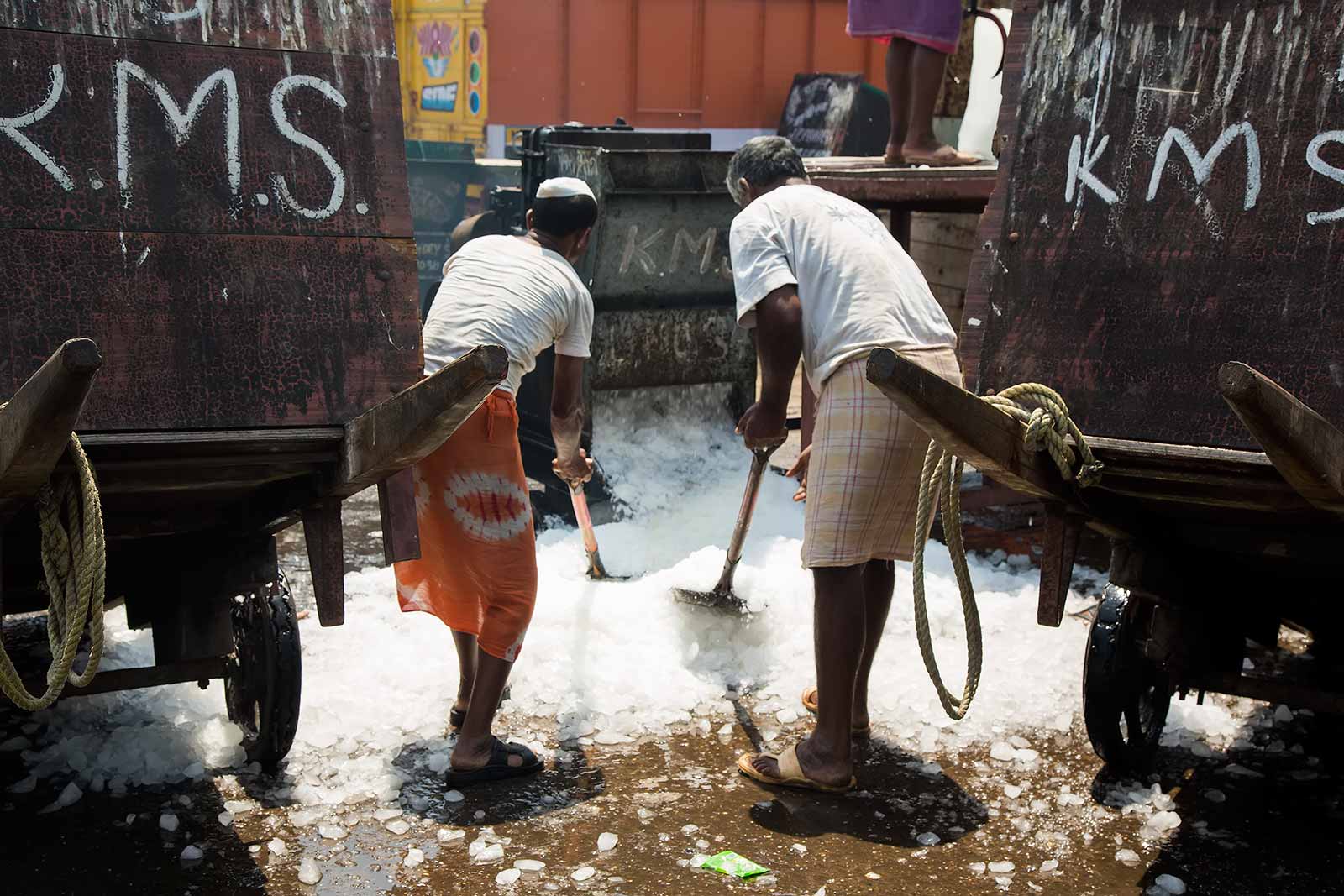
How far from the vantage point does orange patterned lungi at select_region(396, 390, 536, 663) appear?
378 cm

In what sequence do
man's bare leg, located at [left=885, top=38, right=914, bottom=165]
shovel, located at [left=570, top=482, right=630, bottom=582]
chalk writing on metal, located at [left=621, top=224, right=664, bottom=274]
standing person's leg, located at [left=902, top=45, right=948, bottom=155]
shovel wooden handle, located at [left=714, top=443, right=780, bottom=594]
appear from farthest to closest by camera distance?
chalk writing on metal, located at [left=621, top=224, right=664, bottom=274]
man's bare leg, located at [left=885, top=38, right=914, bottom=165]
standing person's leg, located at [left=902, top=45, right=948, bottom=155]
shovel, located at [left=570, top=482, right=630, bottom=582]
shovel wooden handle, located at [left=714, top=443, right=780, bottom=594]

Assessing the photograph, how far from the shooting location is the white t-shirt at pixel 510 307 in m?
3.85

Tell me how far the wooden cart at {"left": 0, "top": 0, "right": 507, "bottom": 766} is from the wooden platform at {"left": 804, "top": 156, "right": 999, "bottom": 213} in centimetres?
290

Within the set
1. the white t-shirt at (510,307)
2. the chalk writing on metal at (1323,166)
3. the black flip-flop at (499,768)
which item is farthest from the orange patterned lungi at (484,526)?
the chalk writing on metal at (1323,166)

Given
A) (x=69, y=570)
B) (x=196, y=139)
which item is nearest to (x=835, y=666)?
(x=69, y=570)

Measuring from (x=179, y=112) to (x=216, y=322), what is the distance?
1.57ft

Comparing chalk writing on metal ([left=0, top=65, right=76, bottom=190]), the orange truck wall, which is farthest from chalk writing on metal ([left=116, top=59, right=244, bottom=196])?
the orange truck wall

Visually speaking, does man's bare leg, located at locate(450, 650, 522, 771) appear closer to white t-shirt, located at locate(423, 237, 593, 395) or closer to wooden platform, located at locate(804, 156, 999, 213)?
white t-shirt, located at locate(423, 237, 593, 395)

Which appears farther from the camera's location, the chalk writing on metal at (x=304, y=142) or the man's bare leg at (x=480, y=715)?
the man's bare leg at (x=480, y=715)

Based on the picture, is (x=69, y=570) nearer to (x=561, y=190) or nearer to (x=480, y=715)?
(x=480, y=715)

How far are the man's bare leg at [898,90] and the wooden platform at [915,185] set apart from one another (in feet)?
1.19

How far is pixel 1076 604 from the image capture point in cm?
539

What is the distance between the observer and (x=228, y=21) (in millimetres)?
3020

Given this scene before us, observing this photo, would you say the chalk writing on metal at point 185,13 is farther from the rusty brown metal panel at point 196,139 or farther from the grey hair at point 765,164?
the grey hair at point 765,164
